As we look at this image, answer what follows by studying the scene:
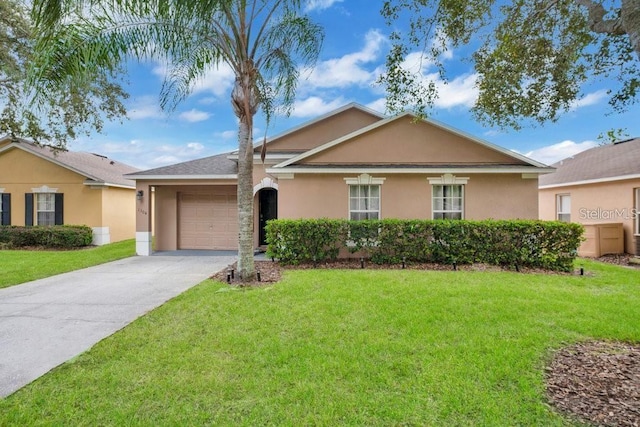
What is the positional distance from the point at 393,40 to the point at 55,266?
12184mm

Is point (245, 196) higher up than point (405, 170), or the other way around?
point (405, 170)

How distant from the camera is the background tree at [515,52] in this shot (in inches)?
235

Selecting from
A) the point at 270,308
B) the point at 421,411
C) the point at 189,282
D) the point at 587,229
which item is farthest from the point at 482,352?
the point at 587,229

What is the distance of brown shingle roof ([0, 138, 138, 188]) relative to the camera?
52.1 ft

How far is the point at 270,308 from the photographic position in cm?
587

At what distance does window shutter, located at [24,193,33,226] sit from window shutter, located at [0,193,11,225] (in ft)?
3.05

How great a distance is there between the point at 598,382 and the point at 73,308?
8194 millimetres

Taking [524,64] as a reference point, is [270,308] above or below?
below

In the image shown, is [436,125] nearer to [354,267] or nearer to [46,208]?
[354,267]

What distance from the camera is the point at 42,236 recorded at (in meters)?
15.0

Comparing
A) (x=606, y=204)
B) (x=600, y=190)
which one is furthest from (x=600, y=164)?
(x=606, y=204)

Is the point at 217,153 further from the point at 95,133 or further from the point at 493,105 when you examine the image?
the point at 493,105

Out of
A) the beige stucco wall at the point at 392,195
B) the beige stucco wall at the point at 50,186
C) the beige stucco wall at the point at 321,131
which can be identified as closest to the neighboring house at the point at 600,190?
the beige stucco wall at the point at 392,195

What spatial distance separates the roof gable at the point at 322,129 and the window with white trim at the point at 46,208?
11.7m
